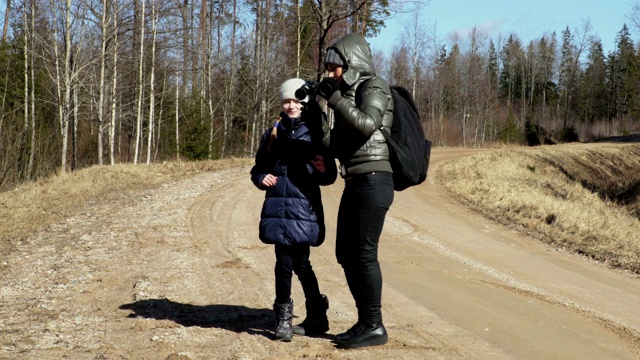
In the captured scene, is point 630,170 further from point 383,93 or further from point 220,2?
point 383,93

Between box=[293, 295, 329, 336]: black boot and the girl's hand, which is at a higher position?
the girl's hand

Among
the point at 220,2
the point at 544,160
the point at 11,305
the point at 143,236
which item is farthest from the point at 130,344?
the point at 220,2

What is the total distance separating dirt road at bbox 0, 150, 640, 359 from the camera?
443 centimetres

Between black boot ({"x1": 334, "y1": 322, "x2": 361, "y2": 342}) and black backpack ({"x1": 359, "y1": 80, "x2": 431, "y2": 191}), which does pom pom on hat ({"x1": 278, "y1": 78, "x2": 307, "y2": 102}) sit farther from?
black boot ({"x1": 334, "y1": 322, "x2": 361, "y2": 342})

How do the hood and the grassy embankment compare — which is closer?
the hood

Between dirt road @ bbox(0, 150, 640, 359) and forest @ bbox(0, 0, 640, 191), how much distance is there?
32.5 feet

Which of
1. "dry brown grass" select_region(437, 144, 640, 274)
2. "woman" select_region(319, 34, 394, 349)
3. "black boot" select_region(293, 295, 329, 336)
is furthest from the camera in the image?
"dry brown grass" select_region(437, 144, 640, 274)

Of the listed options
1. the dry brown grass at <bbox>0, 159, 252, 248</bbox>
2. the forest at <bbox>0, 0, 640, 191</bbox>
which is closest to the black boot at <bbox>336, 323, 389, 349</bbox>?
the dry brown grass at <bbox>0, 159, 252, 248</bbox>

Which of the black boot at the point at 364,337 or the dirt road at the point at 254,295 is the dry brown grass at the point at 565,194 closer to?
the dirt road at the point at 254,295

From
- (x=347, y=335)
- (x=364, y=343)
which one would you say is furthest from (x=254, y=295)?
(x=364, y=343)

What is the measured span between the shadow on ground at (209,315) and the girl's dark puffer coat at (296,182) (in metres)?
0.82

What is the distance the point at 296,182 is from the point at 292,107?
54 centimetres

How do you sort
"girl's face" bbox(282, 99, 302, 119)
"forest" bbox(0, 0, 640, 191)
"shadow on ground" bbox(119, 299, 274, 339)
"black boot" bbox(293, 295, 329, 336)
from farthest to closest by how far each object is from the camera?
"forest" bbox(0, 0, 640, 191) → "shadow on ground" bbox(119, 299, 274, 339) → "black boot" bbox(293, 295, 329, 336) → "girl's face" bbox(282, 99, 302, 119)

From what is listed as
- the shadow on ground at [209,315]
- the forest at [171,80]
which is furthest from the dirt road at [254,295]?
the forest at [171,80]
